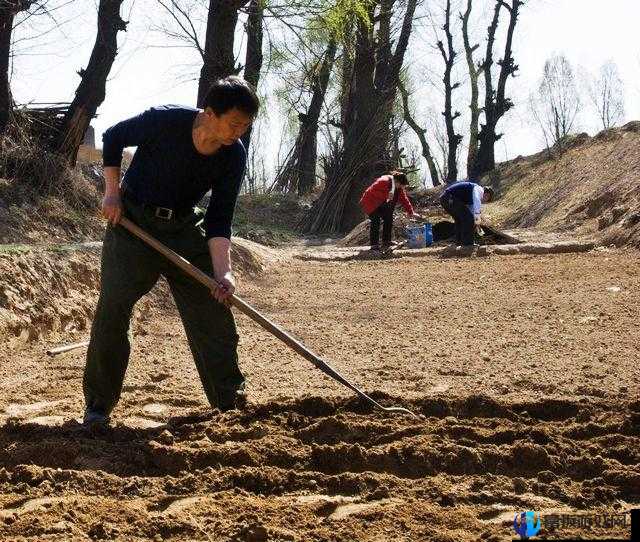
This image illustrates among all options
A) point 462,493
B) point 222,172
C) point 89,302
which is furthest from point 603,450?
point 89,302

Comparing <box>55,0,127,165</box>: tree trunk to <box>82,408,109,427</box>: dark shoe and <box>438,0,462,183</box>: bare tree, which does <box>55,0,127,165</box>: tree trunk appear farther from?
<box>438,0,462,183</box>: bare tree

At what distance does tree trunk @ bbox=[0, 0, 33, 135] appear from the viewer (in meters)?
11.4

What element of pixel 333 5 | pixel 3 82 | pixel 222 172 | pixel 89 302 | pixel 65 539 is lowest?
pixel 65 539

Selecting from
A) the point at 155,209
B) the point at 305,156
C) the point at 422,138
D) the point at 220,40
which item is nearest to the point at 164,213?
the point at 155,209

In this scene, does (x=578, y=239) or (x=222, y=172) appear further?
(x=578, y=239)

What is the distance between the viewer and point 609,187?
17.4m

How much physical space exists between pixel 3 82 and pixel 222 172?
29.6 ft

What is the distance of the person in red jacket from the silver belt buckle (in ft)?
34.4

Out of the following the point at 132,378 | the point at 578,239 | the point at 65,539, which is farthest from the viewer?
the point at 578,239

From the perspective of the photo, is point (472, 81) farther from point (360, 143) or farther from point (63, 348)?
point (63, 348)

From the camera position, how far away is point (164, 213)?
4355 mm

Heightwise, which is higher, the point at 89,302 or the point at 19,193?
the point at 19,193

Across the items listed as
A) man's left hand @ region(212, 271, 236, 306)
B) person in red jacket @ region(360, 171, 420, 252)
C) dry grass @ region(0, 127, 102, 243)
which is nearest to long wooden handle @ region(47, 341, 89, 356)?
man's left hand @ region(212, 271, 236, 306)

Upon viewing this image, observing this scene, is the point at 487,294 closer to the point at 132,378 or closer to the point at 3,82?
the point at 132,378
